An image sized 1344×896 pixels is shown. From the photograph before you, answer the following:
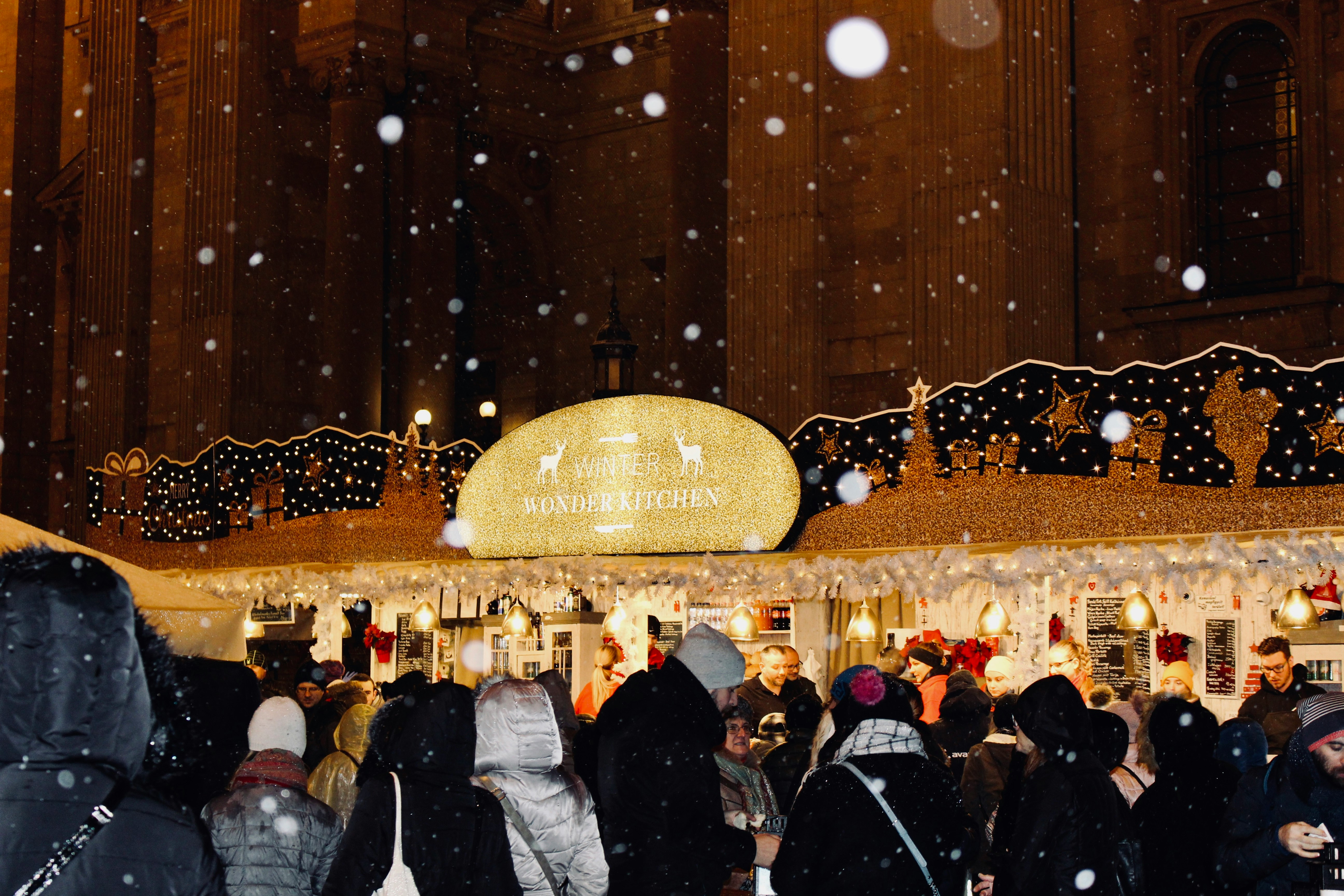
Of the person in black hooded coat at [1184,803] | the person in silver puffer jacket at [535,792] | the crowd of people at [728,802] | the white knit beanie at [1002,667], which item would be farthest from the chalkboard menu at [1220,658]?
the person in silver puffer jacket at [535,792]

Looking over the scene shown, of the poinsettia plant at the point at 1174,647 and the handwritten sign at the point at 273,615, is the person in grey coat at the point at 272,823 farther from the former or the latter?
the handwritten sign at the point at 273,615

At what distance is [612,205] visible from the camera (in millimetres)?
29188

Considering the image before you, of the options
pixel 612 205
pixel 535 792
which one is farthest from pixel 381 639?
pixel 535 792

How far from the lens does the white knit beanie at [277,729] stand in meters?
6.56

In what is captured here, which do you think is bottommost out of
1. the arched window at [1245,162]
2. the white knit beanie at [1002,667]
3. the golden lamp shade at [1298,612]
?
the white knit beanie at [1002,667]

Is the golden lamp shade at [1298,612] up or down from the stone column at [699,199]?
down

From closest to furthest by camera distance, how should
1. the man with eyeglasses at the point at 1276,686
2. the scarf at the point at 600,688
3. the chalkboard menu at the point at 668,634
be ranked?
the man with eyeglasses at the point at 1276,686, the scarf at the point at 600,688, the chalkboard menu at the point at 668,634

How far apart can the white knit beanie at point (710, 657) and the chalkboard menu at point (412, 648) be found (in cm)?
1291

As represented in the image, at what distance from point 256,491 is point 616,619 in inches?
209

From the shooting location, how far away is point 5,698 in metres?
3.16

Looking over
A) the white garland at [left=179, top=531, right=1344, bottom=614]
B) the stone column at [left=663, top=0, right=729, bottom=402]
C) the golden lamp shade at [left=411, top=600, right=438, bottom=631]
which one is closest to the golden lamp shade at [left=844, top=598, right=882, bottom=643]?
the white garland at [left=179, top=531, right=1344, bottom=614]

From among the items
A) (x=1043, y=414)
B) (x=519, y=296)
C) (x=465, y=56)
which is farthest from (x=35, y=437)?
(x=1043, y=414)

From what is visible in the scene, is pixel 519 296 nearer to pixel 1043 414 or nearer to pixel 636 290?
pixel 636 290

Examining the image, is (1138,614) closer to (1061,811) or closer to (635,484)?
(635,484)
